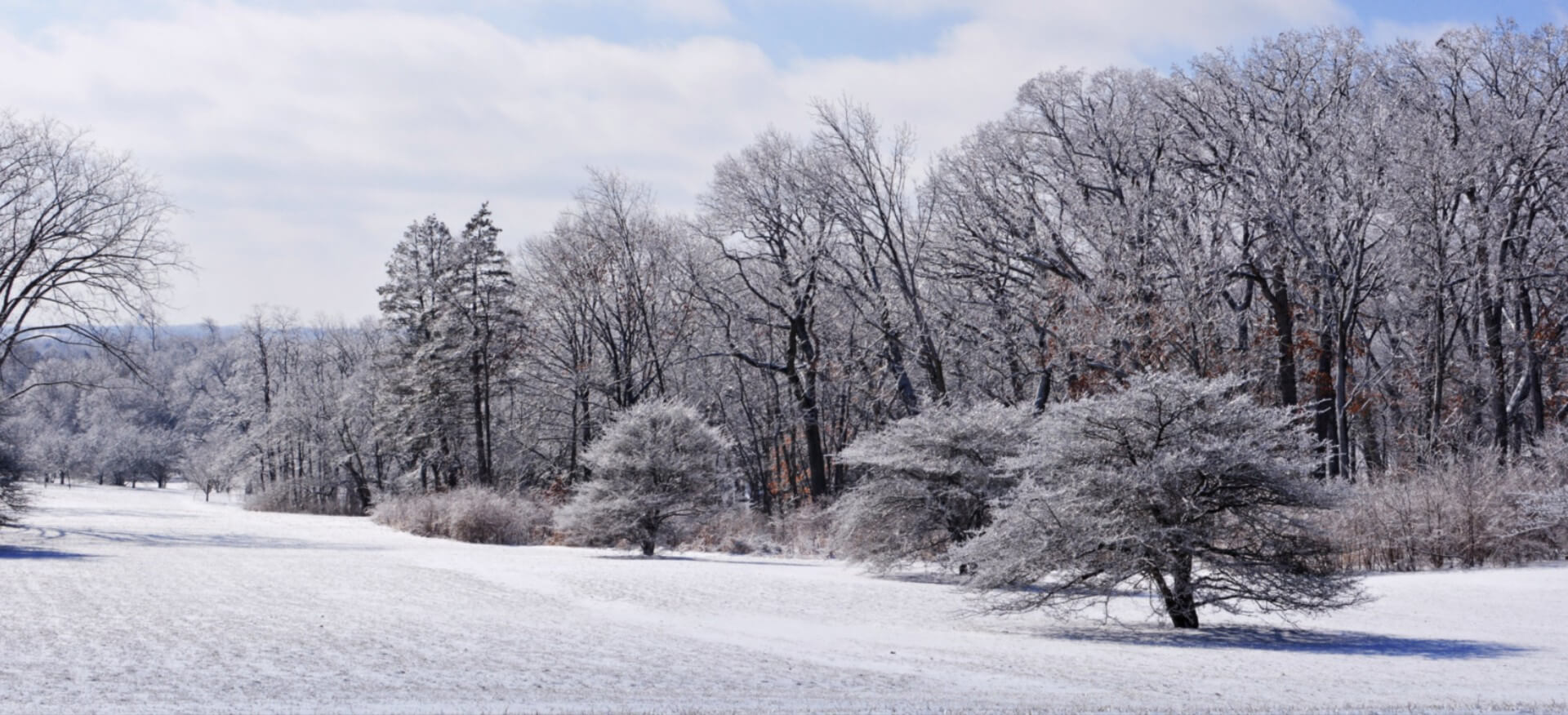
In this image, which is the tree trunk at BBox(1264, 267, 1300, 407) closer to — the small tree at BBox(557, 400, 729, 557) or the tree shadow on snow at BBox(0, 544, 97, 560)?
the small tree at BBox(557, 400, 729, 557)

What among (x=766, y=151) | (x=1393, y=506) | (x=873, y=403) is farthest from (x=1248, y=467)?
(x=873, y=403)

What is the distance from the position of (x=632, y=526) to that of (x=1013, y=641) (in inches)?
515

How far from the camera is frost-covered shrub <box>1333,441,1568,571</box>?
61.7 ft

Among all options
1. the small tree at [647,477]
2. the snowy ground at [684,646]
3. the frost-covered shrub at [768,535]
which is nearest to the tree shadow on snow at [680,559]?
the small tree at [647,477]

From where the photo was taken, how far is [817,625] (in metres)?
12.1

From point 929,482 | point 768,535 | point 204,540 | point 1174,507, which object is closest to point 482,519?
point 204,540

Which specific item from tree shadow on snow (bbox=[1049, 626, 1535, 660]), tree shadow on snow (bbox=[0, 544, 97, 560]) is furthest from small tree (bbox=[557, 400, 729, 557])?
tree shadow on snow (bbox=[1049, 626, 1535, 660])

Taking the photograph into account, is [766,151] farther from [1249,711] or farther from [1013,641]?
[1249,711]

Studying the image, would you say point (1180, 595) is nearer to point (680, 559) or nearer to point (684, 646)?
point (684, 646)

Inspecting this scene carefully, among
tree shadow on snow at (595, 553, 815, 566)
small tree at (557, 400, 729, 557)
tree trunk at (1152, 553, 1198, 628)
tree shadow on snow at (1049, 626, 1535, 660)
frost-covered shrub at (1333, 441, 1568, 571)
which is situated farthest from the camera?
small tree at (557, 400, 729, 557)

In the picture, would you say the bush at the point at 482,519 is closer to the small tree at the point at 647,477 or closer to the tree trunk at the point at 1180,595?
the small tree at the point at 647,477

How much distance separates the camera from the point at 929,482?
1781 cm

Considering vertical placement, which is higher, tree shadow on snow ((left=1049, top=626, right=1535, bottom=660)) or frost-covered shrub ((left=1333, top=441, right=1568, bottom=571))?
frost-covered shrub ((left=1333, top=441, right=1568, bottom=571))

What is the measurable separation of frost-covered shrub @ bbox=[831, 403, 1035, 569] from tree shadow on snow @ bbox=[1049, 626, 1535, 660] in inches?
210
